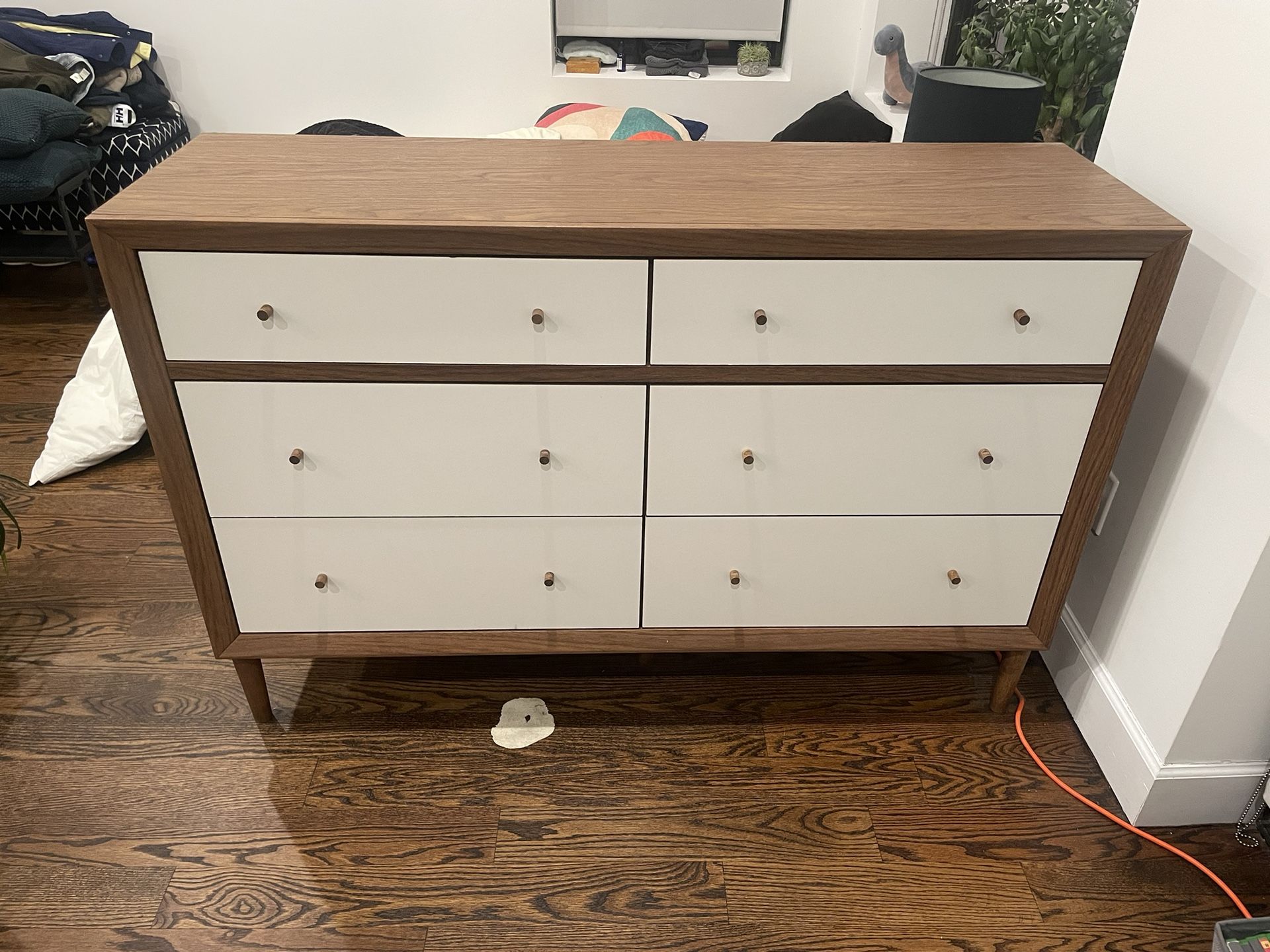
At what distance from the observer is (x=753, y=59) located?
3.29 metres

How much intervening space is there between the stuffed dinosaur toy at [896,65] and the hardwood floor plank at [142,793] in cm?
242

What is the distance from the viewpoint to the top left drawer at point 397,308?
108cm

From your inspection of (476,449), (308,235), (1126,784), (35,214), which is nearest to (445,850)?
(476,449)

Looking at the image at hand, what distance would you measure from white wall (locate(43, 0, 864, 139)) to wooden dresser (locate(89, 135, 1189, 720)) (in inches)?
82.7

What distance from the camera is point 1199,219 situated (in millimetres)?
1210

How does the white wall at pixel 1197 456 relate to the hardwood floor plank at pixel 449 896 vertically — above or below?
above

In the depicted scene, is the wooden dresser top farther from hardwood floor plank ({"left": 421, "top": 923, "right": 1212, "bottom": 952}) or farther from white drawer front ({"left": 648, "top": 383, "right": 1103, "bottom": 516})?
hardwood floor plank ({"left": 421, "top": 923, "right": 1212, "bottom": 952})

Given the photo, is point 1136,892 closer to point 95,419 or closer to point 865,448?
point 865,448

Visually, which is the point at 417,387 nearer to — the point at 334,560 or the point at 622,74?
the point at 334,560

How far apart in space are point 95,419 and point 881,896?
1.95 meters

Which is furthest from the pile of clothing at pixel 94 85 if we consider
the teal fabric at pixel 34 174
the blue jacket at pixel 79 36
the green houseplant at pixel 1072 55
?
the green houseplant at pixel 1072 55

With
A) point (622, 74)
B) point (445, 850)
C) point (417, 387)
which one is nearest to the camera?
point (417, 387)

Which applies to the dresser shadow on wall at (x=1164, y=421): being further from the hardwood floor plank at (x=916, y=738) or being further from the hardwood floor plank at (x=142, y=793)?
the hardwood floor plank at (x=142, y=793)

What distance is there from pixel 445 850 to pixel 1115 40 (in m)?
1.85
